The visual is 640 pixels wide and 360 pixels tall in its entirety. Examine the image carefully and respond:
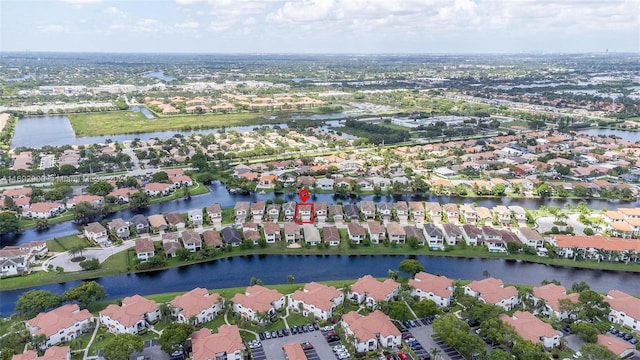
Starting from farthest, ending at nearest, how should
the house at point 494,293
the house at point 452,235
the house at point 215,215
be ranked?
the house at point 215,215
the house at point 452,235
the house at point 494,293

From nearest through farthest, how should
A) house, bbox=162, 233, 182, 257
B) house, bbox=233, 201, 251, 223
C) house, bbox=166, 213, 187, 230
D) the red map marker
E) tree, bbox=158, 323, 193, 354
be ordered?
tree, bbox=158, 323, 193, 354, house, bbox=162, 233, 182, 257, house, bbox=166, 213, 187, 230, house, bbox=233, 201, 251, 223, the red map marker

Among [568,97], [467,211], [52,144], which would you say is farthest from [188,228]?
[568,97]

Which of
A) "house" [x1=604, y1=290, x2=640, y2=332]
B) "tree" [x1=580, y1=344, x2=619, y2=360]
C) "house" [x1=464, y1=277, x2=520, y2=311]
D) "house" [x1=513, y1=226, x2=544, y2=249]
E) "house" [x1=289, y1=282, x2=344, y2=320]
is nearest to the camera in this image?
"tree" [x1=580, y1=344, x2=619, y2=360]

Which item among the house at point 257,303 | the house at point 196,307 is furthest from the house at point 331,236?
the house at point 196,307

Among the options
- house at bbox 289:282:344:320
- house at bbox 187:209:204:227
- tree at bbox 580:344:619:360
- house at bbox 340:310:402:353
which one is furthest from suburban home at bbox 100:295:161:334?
tree at bbox 580:344:619:360

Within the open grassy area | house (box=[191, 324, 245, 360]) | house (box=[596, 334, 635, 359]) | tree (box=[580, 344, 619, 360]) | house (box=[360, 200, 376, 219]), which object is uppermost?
the open grassy area

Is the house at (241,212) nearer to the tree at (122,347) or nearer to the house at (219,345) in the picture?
the house at (219,345)

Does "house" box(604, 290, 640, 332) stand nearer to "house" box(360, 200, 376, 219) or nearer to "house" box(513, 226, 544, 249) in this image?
"house" box(513, 226, 544, 249)
